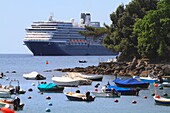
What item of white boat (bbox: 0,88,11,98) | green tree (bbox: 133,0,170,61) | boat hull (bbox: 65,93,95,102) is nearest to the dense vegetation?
green tree (bbox: 133,0,170,61)

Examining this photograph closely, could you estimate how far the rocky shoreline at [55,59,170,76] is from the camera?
9231cm

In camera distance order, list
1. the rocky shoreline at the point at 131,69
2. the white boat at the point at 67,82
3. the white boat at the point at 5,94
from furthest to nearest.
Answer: the rocky shoreline at the point at 131,69
the white boat at the point at 67,82
the white boat at the point at 5,94

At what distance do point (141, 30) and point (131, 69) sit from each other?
7303mm

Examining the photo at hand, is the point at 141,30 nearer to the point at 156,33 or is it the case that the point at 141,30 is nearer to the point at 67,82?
the point at 156,33

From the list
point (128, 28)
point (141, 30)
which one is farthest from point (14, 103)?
point (128, 28)

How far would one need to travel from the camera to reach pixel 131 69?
9831cm

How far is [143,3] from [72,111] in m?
64.3

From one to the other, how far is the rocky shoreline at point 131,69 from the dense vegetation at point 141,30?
9.36 ft

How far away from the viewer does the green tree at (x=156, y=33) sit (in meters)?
97.3

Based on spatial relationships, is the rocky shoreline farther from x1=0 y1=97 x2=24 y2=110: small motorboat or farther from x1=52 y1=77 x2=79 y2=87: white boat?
x1=0 y1=97 x2=24 y2=110: small motorboat

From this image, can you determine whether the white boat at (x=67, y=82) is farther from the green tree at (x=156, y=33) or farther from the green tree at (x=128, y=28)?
the green tree at (x=128, y=28)

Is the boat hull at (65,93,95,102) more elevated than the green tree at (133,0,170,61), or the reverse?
the green tree at (133,0,170,61)

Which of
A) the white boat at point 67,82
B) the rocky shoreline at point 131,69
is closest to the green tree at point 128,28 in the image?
the rocky shoreline at point 131,69

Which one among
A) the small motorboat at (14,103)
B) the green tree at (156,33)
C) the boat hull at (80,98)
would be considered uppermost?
the green tree at (156,33)
